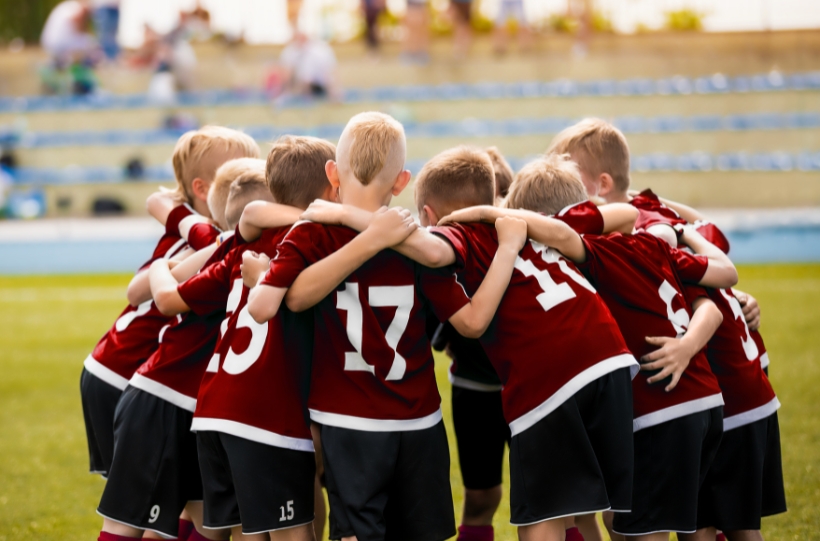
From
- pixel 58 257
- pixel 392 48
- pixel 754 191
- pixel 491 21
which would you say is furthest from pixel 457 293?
pixel 491 21

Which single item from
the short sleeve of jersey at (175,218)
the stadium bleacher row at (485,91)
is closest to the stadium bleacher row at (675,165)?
the stadium bleacher row at (485,91)

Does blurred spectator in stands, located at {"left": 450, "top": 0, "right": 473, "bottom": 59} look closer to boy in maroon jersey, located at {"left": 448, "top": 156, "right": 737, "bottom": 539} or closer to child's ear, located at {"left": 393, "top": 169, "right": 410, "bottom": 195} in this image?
boy in maroon jersey, located at {"left": 448, "top": 156, "right": 737, "bottom": 539}

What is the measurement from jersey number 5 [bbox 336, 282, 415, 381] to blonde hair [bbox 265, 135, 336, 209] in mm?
377

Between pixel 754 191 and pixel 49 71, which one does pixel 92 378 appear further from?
pixel 49 71

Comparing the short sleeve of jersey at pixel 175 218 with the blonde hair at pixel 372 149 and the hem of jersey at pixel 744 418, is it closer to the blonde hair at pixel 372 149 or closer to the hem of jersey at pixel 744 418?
the blonde hair at pixel 372 149

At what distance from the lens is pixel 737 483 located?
2775 millimetres

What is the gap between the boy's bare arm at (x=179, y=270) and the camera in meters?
2.92

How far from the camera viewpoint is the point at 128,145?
619 inches

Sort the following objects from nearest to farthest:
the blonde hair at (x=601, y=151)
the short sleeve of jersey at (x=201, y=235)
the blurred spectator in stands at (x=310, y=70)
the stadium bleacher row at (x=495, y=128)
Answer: the short sleeve of jersey at (x=201, y=235) < the blonde hair at (x=601, y=151) < the stadium bleacher row at (x=495, y=128) < the blurred spectator in stands at (x=310, y=70)

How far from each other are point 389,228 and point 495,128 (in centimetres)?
1299

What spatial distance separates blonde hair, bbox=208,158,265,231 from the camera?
9.53 ft

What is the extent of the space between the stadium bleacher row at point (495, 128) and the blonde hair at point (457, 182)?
11.9 m

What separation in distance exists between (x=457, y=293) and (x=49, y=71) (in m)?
17.3

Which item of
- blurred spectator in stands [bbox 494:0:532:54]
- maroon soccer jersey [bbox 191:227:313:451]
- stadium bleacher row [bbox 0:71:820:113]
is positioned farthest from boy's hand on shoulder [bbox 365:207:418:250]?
blurred spectator in stands [bbox 494:0:532:54]
